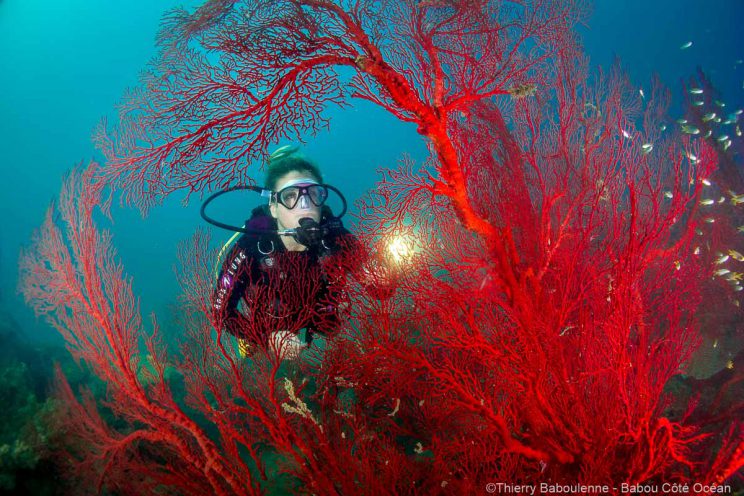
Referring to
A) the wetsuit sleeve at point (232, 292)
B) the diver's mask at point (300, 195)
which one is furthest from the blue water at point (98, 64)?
the diver's mask at point (300, 195)

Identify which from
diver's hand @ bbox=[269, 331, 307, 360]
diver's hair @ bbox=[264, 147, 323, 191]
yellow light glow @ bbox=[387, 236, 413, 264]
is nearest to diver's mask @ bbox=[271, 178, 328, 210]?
diver's hair @ bbox=[264, 147, 323, 191]

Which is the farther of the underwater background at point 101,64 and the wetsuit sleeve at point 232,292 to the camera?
the underwater background at point 101,64

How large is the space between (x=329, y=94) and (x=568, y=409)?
320 centimetres

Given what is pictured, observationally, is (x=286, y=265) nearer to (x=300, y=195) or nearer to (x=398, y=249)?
(x=300, y=195)

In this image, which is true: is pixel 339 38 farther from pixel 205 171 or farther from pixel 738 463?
pixel 738 463

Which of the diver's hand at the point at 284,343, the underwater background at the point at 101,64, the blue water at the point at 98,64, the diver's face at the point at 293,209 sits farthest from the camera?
the blue water at the point at 98,64

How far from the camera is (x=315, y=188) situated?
15.7 feet

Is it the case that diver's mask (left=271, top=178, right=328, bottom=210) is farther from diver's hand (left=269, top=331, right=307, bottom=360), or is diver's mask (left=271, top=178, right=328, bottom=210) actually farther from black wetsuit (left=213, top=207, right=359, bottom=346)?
diver's hand (left=269, top=331, right=307, bottom=360)

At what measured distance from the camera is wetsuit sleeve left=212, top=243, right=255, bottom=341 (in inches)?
139

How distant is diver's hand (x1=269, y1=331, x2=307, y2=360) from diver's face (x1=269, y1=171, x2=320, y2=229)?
157 centimetres

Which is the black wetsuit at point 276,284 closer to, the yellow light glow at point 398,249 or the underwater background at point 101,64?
the yellow light glow at point 398,249

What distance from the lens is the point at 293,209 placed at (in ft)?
15.3

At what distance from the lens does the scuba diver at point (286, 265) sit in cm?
353

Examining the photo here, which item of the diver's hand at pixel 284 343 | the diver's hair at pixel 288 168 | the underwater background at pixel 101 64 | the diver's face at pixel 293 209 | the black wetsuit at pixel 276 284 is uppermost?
the underwater background at pixel 101 64
